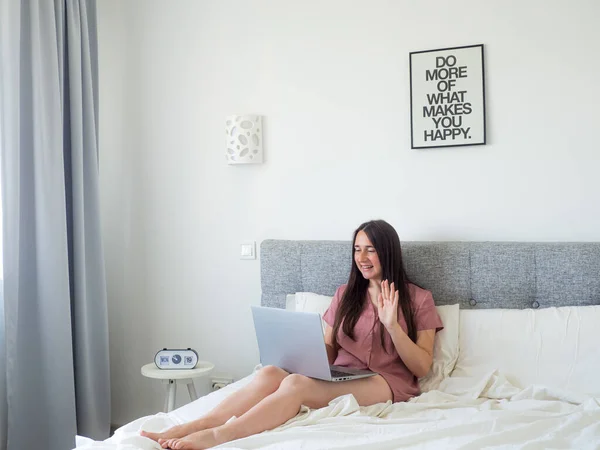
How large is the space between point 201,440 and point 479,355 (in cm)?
116

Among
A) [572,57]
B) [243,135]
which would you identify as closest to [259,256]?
[243,135]

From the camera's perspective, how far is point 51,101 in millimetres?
2951

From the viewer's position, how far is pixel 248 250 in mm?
3277

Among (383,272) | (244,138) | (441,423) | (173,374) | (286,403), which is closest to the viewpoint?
(441,423)

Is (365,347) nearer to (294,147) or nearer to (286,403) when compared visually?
(286,403)

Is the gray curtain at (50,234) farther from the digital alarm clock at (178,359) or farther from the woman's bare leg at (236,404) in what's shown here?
the woman's bare leg at (236,404)

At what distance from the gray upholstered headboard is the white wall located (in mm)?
172

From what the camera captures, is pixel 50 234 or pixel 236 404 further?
pixel 50 234

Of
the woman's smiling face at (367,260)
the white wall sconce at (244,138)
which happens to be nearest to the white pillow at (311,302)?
the woman's smiling face at (367,260)

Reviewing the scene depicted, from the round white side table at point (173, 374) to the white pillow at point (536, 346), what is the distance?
116cm

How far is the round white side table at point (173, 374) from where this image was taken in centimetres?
298

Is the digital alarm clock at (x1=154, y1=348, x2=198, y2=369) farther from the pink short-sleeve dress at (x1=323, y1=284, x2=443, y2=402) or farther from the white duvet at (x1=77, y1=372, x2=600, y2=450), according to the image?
the pink short-sleeve dress at (x1=323, y1=284, x2=443, y2=402)

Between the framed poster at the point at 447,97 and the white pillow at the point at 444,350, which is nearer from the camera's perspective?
the white pillow at the point at 444,350

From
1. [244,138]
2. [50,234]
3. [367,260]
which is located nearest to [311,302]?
[367,260]
